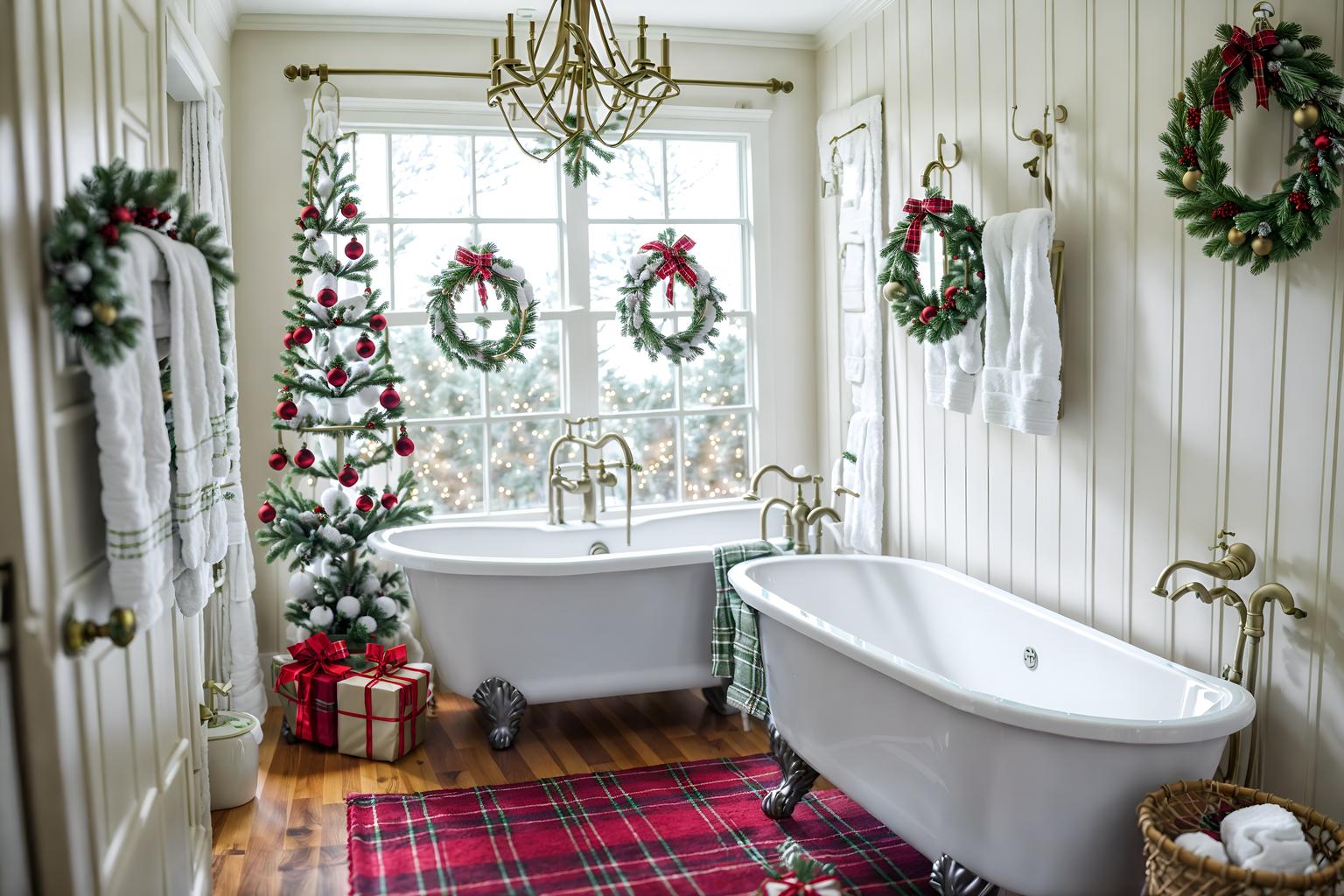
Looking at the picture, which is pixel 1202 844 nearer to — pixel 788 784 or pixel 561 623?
pixel 788 784

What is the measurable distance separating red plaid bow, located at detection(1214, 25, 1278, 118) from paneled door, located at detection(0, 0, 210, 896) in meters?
2.16

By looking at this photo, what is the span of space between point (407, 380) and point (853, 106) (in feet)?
6.59

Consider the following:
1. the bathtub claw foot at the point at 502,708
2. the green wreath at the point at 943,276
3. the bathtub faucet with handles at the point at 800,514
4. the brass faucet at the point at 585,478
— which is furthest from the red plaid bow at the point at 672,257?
the bathtub claw foot at the point at 502,708

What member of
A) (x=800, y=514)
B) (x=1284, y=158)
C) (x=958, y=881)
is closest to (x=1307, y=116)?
(x=1284, y=158)

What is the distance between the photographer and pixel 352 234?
372 cm

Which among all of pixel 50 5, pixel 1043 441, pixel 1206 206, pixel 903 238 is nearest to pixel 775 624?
pixel 1043 441

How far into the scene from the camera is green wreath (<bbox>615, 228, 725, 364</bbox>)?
4141 millimetres

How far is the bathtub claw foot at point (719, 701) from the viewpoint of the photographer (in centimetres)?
387

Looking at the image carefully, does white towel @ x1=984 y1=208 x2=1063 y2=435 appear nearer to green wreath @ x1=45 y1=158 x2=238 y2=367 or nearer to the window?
the window

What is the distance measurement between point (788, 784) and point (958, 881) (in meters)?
0.69

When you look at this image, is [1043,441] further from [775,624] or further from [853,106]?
[853,106]

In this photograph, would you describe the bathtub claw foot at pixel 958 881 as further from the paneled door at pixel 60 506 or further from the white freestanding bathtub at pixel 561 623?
the paneled door at pixel 60 506

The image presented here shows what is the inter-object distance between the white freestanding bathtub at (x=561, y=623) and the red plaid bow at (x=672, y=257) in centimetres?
115

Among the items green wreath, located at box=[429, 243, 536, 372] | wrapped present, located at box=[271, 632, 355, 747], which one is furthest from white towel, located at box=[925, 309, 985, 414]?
wrapped present, located at box=[271, 632, 355, 747]
